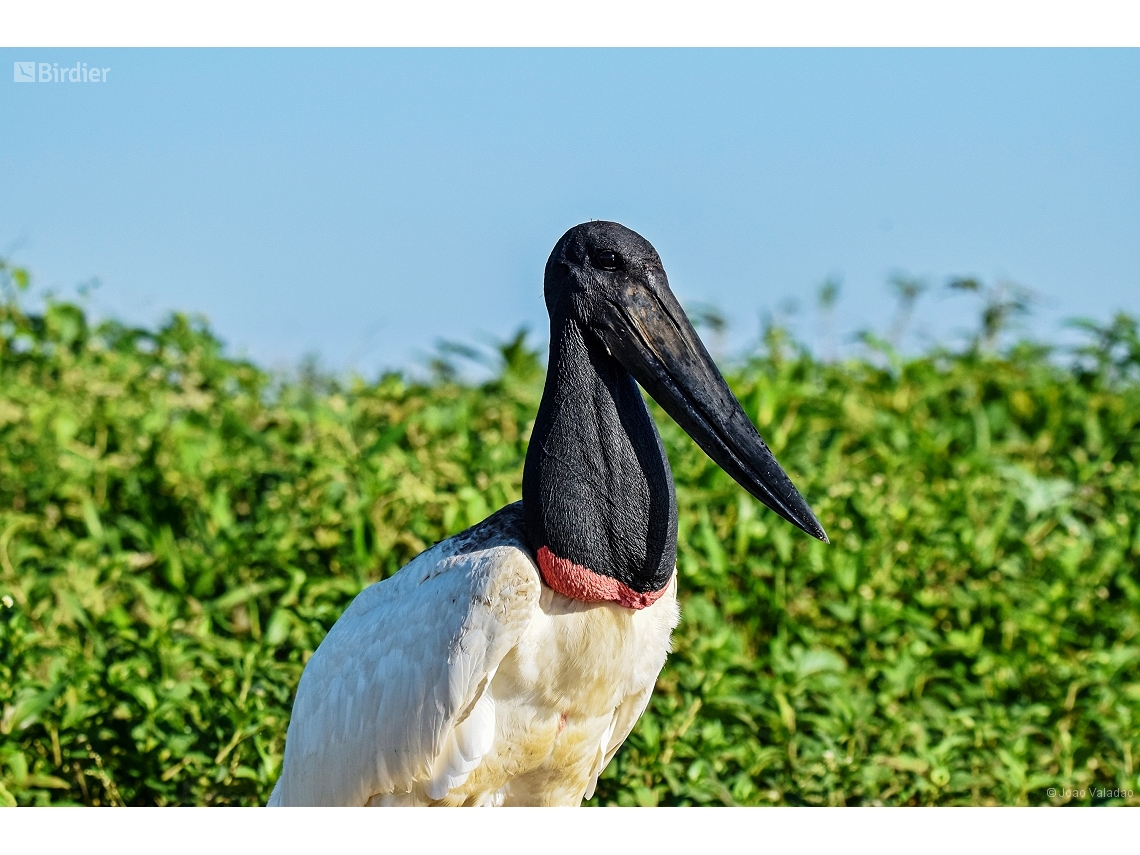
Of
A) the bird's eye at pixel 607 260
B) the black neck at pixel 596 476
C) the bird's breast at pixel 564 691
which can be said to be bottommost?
the bird's breast at pixel 564 691

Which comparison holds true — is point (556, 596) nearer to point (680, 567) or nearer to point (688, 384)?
point (688, 384)

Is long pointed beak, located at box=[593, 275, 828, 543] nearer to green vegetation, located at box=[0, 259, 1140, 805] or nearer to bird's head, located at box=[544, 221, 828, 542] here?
bird's head, located at box=[544, 221, 828, 542]

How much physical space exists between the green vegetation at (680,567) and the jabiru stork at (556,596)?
56cm

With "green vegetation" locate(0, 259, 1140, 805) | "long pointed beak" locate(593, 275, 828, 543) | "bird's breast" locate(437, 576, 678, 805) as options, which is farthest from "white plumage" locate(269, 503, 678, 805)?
"green vegetation" locate(0, 259, 1140, 805)

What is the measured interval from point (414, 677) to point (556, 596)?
0.34 metres

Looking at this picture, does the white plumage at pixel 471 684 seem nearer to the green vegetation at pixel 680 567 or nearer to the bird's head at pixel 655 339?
the bird's head at pixel 655 339

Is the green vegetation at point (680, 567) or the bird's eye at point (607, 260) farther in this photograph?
the green vegetation at point (680, 567)

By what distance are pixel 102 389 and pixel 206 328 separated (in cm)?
59

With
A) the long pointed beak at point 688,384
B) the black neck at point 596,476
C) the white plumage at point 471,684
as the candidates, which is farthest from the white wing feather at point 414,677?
the long pointed beak at point 688,384

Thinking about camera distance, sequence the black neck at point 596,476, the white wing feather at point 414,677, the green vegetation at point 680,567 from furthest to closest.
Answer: the green vegetation at point 680,567
the black neck at point 596,476
the white wing feather at point 414,677

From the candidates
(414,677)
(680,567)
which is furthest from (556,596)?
(680,567)

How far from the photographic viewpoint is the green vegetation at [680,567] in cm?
367

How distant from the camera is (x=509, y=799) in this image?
3.13 meters

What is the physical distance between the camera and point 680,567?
4.44 metres
